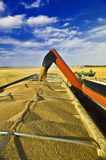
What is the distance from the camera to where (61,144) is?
1.35m

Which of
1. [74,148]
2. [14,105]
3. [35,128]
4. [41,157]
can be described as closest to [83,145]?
[74,148]

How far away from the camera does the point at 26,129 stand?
154 cm

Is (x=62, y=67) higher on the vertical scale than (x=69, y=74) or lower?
higher

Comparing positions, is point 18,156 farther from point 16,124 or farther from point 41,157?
point 16,124

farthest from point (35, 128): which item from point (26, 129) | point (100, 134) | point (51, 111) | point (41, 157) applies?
point (100, 134)

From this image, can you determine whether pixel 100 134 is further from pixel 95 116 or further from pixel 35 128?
pixel 95 116

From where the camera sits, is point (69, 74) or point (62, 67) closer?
point (69, 74)

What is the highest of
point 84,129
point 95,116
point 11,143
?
point 11,143

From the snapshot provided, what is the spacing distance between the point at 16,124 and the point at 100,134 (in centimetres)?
127

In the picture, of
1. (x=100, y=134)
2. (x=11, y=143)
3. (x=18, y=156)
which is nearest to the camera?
(x=18, y=156)

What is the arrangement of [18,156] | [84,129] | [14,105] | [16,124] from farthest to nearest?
1. [14,105]
2. [84,129]
3. [16,124]
4. [18,156]

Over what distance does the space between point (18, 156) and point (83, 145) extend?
811mm

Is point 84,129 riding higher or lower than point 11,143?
lower

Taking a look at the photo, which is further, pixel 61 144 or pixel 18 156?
pixel 61 144
